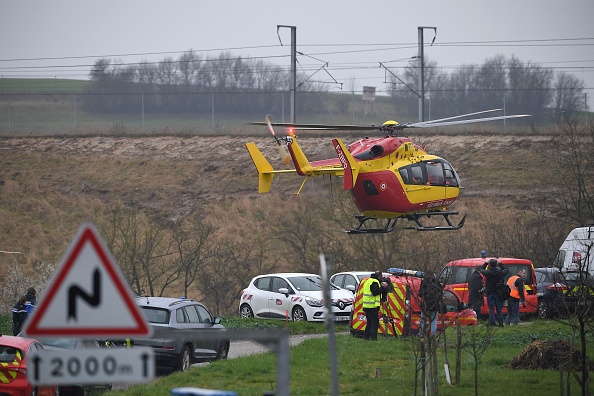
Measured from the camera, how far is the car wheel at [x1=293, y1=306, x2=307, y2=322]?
2963cm

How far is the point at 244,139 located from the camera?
69.0 metres

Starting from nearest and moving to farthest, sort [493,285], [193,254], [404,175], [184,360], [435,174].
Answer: [184,360], [493,285], [404,175], [435,174], [193,254]

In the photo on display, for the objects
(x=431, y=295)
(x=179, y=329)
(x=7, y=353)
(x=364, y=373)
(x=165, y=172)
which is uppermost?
(x=165, y=172)

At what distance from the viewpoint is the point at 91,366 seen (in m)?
6.47

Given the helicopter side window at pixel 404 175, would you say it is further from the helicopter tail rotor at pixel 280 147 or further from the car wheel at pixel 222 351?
the car wheel at pixel 222 351

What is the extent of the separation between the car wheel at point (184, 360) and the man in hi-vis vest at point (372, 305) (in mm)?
4724

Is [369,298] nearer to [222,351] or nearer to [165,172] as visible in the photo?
[222,351]

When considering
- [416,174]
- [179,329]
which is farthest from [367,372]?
[416,174]

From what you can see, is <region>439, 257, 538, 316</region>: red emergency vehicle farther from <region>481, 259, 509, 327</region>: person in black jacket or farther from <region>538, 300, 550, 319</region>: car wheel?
<region>481, 259, 509, 327</region>: person in black jacket

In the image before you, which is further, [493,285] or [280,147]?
[280,147]

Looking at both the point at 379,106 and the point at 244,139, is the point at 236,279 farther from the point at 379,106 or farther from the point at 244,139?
the point at 379,106

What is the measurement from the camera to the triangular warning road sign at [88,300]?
6449mm

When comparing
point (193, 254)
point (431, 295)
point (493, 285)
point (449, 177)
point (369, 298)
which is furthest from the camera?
point (193, 254)

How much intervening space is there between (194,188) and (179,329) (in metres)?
43.5
